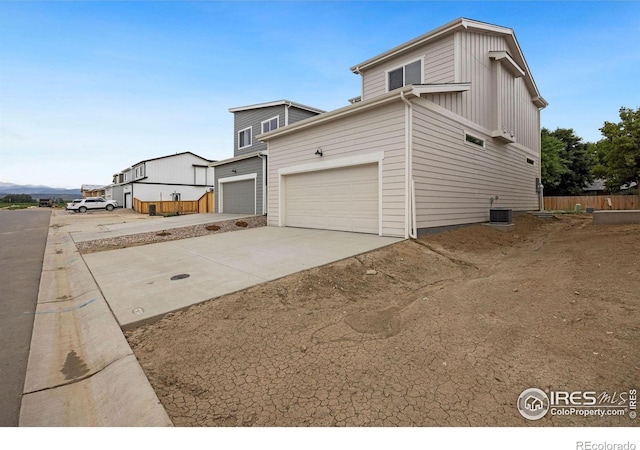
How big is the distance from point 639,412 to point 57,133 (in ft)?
77.1

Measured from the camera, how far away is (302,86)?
1506 centimetres

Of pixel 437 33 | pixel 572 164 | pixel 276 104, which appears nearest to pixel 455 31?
pixel 437 33

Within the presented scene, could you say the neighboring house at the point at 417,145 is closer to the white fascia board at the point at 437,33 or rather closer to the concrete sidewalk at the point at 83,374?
the white fascia board at the point at 437,33

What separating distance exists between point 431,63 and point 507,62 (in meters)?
A: 3.64

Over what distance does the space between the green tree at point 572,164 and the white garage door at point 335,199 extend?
28.1m

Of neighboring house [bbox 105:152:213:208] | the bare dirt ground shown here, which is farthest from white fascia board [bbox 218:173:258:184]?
neighboring house [bbox 105:152:213:208]

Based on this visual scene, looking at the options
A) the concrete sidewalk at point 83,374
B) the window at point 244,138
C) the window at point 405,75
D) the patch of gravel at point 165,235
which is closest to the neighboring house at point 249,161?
the window at point 244,138

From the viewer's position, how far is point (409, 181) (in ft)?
24.2

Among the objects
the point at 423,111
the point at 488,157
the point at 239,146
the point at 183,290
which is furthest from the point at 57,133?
the point at 488,157

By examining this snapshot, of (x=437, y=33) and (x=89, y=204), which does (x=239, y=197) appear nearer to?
(x=437, y=33)

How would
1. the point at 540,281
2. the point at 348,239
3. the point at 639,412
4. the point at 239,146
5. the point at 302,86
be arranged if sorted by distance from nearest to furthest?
1. the point at 639,412
2. the point at 540,281
3. the point at 348,239
4. the point at 302,86
5. the point at 239,146

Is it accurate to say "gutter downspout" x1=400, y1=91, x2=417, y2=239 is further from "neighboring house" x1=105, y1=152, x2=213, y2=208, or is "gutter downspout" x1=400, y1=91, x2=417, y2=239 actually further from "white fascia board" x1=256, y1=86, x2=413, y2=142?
"neighboring house" x1=105, y1=152, x2=213, y2=208

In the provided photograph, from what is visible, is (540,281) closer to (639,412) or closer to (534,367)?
(534,367)
